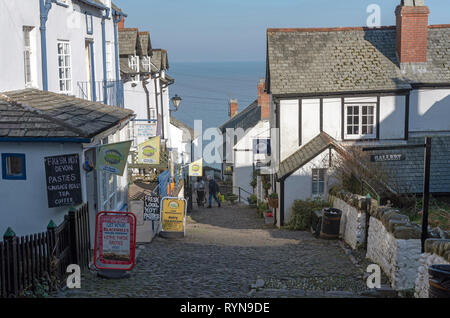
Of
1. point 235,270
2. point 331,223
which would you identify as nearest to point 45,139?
point 235,270

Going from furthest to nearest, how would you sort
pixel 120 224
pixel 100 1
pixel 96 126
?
pixel 100 1 → pixel 96 126 → pixel 120 224

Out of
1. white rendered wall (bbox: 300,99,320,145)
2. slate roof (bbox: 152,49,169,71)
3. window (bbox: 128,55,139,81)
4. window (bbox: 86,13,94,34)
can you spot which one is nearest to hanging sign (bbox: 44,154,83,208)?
window (bbox: 86,13,94,34)

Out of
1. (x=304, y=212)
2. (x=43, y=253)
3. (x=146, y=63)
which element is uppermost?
(x=146, y=63)

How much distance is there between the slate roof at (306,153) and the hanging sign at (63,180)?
1144 centimetres

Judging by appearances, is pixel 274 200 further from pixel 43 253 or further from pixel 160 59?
pixel 160 59

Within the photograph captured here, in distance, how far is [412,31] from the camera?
23.0 metres

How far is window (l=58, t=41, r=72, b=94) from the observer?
51.6 ft

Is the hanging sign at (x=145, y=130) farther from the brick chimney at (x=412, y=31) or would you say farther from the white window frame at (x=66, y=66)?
the brick chimney at (x=412, y=31)

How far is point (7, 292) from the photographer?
325 inches

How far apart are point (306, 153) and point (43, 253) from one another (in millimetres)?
14126

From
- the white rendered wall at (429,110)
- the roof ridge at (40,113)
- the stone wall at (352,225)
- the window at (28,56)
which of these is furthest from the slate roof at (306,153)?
the roof ridge at (40,113)

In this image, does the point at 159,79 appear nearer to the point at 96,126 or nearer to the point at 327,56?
the point at 327,56
